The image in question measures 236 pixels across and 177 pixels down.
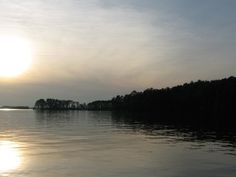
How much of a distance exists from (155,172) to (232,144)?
29406 millimetres

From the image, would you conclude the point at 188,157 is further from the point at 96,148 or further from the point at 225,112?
the point at 225,112

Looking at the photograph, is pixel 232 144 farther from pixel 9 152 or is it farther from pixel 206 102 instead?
pixel 206 102

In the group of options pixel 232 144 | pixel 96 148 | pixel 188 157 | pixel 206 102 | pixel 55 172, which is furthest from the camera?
pixel 206 102

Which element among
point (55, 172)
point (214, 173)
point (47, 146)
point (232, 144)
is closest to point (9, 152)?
point (47, 146)

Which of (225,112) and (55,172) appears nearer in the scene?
(55,172)

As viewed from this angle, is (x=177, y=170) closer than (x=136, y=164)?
→ Yes

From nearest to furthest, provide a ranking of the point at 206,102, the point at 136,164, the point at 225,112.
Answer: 1. the point at 136,164
2. the point at 225,112
3. the point at 206,102

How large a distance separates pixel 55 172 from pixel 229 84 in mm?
156069

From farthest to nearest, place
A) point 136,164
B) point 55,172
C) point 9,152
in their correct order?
point 9,152 → point 136,164 → point 55,172

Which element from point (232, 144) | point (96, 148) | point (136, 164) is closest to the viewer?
point (136, 164)

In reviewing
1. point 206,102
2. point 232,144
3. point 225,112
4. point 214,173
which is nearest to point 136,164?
point 214,173

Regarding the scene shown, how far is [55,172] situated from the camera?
40.2 metres

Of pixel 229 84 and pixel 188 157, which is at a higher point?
pixel 229 84

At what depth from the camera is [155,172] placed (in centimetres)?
4050
